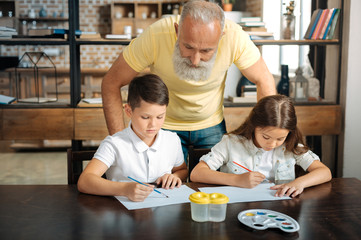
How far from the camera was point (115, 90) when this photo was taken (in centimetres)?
204

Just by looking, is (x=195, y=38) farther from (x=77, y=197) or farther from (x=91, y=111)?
(x=91, y=111)

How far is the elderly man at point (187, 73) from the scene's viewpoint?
188 cm

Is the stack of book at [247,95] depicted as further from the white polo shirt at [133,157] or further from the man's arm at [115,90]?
the white polo shirt at [133,157]

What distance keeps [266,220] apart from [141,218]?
350 millimetres

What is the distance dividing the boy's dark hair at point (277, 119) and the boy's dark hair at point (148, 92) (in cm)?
39

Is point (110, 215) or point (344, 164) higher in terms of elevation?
point (110, 215)

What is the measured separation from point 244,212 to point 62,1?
6.95 metres

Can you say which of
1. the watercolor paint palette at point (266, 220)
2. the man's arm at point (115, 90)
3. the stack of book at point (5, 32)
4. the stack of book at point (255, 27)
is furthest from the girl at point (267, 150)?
the stack of book at point (5, 32)

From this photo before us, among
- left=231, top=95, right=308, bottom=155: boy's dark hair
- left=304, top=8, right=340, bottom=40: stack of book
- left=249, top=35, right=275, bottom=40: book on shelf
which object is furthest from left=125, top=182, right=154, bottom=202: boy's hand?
left=304, top=8, right=340, bottom=40: stack of book

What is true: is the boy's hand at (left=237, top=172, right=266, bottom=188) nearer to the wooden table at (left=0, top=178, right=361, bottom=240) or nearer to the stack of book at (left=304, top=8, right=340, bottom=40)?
the wooden table at (left=0, top=178, right=361, bottom=240)

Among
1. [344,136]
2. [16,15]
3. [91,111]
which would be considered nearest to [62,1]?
[16,15]

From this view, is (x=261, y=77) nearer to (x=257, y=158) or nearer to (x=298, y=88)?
(x=257, y=158)

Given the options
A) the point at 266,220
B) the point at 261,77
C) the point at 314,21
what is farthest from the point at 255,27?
the point at 266,220

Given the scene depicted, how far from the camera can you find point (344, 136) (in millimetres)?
3242
